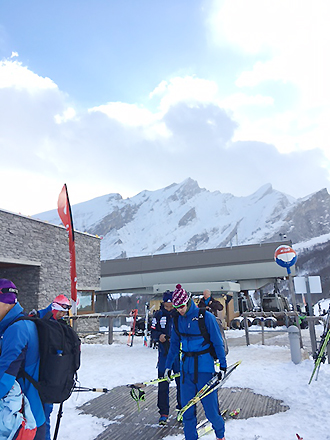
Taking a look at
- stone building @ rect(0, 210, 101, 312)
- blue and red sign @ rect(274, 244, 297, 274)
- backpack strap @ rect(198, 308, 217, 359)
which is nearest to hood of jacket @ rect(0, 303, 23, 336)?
backpack strap @ rect(198, 308, 217, 359)

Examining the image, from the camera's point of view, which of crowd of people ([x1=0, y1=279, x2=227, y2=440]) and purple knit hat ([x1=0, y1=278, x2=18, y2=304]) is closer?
crowd of people ([x1=0, y1=279, x2=227, y2=440])

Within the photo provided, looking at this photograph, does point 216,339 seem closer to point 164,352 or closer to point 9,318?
point 164,352

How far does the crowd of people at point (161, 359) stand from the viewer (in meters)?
2.49

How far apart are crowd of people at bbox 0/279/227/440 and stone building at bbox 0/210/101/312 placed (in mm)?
11416

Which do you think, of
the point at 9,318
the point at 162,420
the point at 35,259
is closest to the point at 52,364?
the point at 9,318

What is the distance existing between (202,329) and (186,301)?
1.36 feet

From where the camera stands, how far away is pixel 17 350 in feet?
8.36

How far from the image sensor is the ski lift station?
30.4 meters

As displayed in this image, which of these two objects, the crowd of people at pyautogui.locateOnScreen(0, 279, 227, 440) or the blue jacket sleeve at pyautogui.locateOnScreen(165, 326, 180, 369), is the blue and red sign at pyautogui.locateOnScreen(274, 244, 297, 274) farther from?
the blue jacket sleeve at pyautogui.locateOnScreen(165, 326, 180, 369)

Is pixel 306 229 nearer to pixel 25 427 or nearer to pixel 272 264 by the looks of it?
pixel 272 264

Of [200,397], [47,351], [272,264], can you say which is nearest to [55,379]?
[47,351]

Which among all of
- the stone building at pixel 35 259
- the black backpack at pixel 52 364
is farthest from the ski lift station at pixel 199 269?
the black backpack at pixel 52 364

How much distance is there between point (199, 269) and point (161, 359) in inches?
1049

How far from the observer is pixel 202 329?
14.4ft
